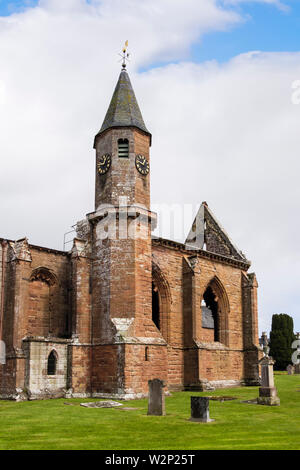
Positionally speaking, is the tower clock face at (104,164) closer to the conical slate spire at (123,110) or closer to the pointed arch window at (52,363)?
the conical slate spire at (123,110)

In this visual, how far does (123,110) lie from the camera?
24156 millimetres

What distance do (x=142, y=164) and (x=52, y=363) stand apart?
34.4ft

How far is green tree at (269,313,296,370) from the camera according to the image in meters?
51.0

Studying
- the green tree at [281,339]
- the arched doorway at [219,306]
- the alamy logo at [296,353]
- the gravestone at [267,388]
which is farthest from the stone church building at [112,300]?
the green tree at [281,339]

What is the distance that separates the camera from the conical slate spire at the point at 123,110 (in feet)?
77.4

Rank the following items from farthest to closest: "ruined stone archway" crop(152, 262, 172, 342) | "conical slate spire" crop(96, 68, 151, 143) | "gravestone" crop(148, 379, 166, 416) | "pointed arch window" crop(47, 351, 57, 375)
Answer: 1. "ruined stone archway" crop(152, 262, 172, 342)
2. "conical slate spire" crop(96, 68, 151, 143)
3. "pointed arch window" crop(47, 351, 57, 375)
4. "gravestone" crop(148, 379, 166, 416)

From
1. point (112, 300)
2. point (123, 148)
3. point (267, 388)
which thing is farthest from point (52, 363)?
point (123, 148)

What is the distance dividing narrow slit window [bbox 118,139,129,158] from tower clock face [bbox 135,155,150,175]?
580mm

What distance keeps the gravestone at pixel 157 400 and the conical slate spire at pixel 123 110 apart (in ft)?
44.9

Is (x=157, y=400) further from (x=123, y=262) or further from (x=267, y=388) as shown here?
(x=123, y=262)

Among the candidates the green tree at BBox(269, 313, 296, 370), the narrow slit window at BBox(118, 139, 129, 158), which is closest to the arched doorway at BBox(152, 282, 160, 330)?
the narrow slit window at BBox(118, 139, 129, 158)

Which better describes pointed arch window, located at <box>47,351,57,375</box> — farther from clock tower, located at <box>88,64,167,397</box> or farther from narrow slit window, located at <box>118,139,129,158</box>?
narrow slit window, located at <box>118,139,129,158</box>
